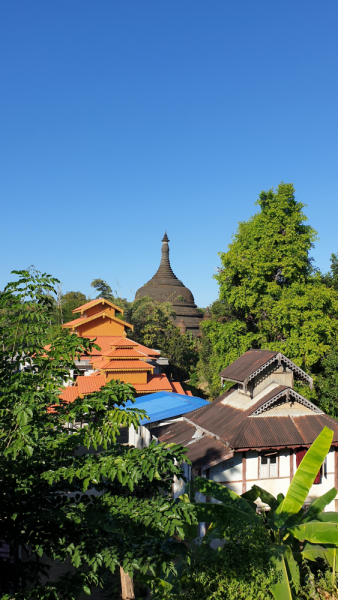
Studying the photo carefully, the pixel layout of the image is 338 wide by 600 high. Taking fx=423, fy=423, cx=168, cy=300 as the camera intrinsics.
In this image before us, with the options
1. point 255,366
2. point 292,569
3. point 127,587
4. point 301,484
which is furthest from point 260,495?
point 255,366

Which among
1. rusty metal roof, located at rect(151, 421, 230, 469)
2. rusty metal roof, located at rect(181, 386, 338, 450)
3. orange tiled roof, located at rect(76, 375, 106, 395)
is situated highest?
orange tiled roof, located at rect(76, 375, 106, 395)

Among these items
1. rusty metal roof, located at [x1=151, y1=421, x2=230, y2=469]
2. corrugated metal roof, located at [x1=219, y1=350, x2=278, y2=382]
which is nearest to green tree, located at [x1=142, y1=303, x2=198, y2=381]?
rusty metal roof, located at [x1=151, y1=421, x2=230, y2=469]

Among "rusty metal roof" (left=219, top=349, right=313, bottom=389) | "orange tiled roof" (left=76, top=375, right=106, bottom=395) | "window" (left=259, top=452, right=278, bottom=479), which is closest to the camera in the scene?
"window" (left=259, top=452, right=278, bottom=479)

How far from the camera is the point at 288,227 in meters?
24.2

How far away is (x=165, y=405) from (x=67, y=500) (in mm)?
15285

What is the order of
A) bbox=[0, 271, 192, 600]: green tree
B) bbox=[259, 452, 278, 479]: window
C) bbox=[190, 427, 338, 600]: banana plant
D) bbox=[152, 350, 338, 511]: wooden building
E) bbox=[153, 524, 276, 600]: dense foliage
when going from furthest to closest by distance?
bbox=[259, 452, 278, 479]: window
bbox=[152, 350, 338, 511]: wooden building
bbox=[190, 427, 338, 600]: banana plant
bbox=[153, 524, 276, 600]: dense foliage
bbox=[0, 271, 192, 600]: green tree

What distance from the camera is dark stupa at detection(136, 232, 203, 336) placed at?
54000mm

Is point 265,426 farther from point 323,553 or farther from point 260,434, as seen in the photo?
point 323,553

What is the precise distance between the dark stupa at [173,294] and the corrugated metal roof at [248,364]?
32.3 metres

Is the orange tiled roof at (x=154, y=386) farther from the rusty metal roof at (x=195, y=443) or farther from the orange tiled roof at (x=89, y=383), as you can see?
the rusty metal roof at (x=195, y=443)

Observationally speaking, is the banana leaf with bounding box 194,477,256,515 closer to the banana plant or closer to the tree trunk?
the banana plant

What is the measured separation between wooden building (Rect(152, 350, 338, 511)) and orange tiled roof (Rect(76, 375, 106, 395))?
27.7ft

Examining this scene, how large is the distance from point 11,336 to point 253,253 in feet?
64.8

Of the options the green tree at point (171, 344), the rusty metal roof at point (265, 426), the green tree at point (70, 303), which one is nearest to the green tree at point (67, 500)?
the rusty metal roof at point (265, 426)
